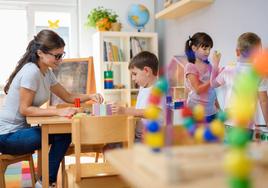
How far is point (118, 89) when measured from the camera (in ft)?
13.9

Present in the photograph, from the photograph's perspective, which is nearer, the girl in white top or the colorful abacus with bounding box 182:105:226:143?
the colorful abacus with bounding box 182:105:226:143

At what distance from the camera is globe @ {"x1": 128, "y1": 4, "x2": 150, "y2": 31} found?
167 inches

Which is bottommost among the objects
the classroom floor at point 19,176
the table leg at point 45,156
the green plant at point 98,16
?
the classroom floor at point 19,176

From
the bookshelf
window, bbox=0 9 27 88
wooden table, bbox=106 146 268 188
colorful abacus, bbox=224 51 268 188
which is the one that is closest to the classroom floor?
the bookshelf

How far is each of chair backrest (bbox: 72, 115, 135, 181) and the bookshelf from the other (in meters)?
2.40

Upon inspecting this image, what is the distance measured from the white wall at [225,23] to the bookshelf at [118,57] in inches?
16.8

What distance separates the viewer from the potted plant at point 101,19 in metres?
4.12

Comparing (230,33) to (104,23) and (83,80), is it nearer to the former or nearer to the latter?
(104,23)

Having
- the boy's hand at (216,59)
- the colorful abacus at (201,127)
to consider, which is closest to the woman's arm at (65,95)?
the boy's hand at (216,59)

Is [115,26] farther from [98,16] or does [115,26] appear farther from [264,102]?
[264,102]

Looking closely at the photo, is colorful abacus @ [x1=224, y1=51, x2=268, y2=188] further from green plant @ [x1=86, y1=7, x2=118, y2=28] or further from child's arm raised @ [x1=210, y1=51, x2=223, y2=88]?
green plant @ [x1=86, y1=7, x2=118, y2=28]

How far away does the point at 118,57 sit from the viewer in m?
4.26

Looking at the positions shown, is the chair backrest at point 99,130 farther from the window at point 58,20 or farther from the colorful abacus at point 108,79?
the window at point 58,20

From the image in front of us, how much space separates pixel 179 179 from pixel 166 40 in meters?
3.82
